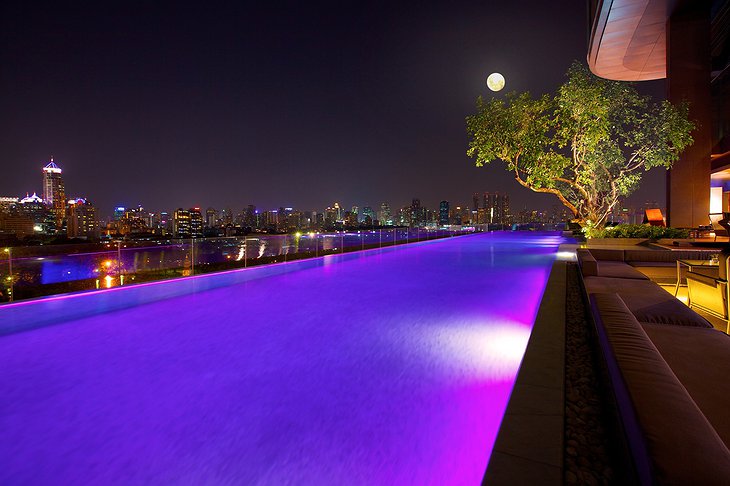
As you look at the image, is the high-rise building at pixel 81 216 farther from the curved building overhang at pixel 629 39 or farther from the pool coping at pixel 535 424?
the pool coping at pixel 535 424

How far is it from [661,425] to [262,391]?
218 cm

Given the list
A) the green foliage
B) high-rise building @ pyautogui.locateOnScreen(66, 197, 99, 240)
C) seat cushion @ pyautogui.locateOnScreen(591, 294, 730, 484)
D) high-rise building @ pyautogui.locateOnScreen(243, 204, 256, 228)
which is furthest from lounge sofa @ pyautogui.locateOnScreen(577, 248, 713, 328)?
high-rise building @ pyautogui.locateOnScreen(243, 204, 256, 228)

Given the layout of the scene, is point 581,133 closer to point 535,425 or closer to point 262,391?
point 535,425

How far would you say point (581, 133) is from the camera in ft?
31.4

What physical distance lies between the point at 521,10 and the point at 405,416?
15.5 metres

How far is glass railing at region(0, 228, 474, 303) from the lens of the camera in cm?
506

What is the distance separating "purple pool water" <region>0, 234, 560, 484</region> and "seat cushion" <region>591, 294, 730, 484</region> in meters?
0.79

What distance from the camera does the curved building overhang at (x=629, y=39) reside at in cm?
1024

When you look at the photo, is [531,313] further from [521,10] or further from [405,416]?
[521,10]

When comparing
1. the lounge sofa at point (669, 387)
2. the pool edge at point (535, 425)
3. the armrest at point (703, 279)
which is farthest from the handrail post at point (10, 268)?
the armrest at point (703, 279)

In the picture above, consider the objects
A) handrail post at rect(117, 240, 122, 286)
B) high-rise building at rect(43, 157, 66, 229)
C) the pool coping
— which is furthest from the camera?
high-rise building at rect(43, 157, 66, 229)

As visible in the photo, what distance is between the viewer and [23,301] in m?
4.82

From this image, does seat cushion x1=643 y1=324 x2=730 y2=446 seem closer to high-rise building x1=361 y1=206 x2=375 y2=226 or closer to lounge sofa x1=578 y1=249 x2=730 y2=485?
lounge sofa x1=578 y1=249 x2=730 y2=485

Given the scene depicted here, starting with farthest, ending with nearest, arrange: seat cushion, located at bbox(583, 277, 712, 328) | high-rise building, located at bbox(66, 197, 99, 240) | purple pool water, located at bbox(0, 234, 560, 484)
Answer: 1. high-rise building, located at bbox(66, 197, 99, 240)
2. seat cushion, located at bbox(583, 277, 712, 328)
3. purple pool water, located at bbox(0, 234, 560, 484)
